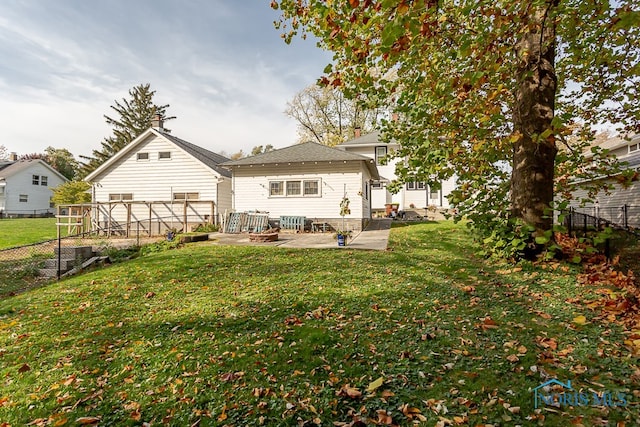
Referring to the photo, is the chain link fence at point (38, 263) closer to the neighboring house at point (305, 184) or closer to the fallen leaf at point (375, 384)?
the neighboring house at point (305, 184)

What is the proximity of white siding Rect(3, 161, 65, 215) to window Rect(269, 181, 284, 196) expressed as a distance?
33.2 metres

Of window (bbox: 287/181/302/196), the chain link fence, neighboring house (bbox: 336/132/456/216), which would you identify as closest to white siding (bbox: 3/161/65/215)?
the chain link fence

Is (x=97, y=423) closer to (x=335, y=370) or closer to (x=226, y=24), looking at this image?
(x=335, y=370)

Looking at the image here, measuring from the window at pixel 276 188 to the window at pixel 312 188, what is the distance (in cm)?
128

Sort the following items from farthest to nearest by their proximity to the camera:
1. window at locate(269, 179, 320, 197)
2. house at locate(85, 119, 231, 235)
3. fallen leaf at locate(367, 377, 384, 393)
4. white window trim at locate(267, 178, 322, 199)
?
house at locate(85, 119, 231, 235), window at locate(269, 179, 320, 197), white window trim at locate(267, 178, 322, 199), fallen leaf at locate(367, 377, 384, 393)

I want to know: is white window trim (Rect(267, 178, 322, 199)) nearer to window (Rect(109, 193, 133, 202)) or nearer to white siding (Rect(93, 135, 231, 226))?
white siding (Rect(93, 135, 231, 226))

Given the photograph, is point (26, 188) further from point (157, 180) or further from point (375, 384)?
point (375, 384)

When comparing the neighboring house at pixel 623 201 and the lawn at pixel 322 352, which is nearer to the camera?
the lawn at pixel 322 352

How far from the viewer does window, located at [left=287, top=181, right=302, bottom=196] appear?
15.9 meters

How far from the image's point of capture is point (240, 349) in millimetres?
3607

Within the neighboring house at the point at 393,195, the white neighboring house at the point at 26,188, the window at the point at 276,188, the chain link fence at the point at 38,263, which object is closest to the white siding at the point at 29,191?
the white neighboring house at the point at 26,188

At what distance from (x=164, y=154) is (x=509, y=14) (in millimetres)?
18088

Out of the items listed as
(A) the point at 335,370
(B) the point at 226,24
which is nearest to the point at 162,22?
(B) the point at 226,24

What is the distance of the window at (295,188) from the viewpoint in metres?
15.7
